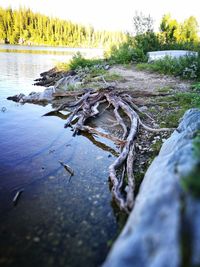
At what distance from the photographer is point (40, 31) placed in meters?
112

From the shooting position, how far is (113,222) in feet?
13.0

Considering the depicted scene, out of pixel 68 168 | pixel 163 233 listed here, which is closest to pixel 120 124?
pixel 68 168

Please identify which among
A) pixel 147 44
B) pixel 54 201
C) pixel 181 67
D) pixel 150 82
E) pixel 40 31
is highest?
pixel 40 31

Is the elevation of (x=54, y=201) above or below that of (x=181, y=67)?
below

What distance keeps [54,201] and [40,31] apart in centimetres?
11931

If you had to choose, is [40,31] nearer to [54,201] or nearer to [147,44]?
[147,44]

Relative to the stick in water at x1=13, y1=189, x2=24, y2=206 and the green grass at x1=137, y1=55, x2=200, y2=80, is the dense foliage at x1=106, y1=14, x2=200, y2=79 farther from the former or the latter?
the stick in water at x1=13, y1=189, x2=24, y2=206

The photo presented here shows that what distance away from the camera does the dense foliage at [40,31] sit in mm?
105188

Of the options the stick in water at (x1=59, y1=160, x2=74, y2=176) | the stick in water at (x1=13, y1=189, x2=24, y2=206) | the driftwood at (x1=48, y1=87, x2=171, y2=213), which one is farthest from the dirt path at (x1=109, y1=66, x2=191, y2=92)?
the stick in water at (x1=13, y1=189, x2=24, y2=206)

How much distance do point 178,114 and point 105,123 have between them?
97.7 inches

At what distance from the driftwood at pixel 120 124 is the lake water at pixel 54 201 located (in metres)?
0.26

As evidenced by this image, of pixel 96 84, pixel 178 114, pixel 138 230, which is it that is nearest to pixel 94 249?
pixel 138 230

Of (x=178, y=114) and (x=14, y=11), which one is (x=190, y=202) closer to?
(x=178, y=114)

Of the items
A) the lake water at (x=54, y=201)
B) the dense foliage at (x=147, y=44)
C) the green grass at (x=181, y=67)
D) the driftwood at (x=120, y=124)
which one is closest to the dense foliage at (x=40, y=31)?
the dense foliage at (x=147, y=44)
